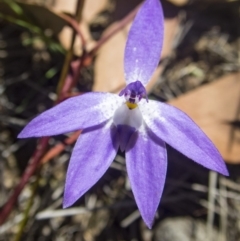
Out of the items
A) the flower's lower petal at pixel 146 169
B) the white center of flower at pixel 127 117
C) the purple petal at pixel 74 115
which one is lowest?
the flower's lower petal at pixel 146 169

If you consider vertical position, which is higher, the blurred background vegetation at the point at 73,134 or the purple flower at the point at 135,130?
the purple flower at the point at 135,130

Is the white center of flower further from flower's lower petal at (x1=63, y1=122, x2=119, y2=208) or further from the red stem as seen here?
the red stem

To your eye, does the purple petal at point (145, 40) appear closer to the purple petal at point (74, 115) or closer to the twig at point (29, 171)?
the purple petal at point (74, 115)

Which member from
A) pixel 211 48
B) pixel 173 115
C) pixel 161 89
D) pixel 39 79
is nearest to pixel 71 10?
pixel 39 79

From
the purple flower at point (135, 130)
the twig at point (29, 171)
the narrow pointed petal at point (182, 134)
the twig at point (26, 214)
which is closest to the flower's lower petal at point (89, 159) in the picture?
the purple flower at point (135, 130)

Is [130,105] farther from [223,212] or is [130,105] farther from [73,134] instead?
[223,212]

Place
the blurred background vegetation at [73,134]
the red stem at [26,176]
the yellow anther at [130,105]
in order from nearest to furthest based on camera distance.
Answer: the yellow anther at [130,105] < the red stem at [26,176] < the blurred background vegetation at [73,134]

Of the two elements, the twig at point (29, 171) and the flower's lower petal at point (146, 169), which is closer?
the flower's lower petal at point (146, 169)

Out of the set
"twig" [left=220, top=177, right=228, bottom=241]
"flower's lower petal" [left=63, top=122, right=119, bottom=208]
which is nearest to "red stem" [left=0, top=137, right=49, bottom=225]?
"flower's lower petal" [left=63, top=122, right=119, bottom=208]
